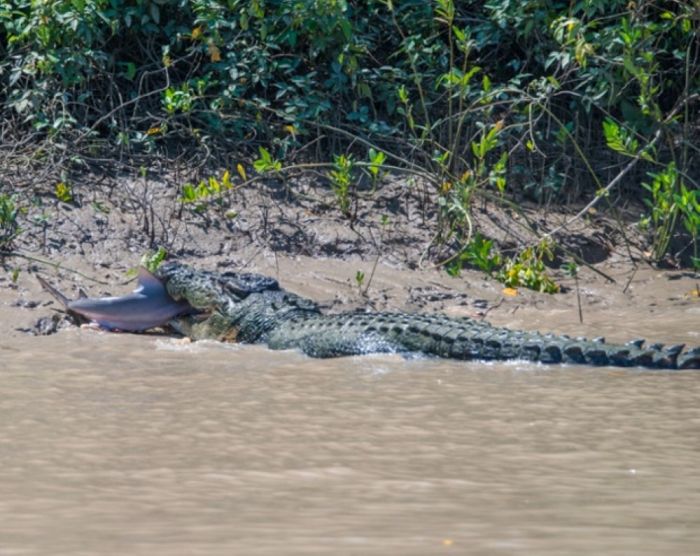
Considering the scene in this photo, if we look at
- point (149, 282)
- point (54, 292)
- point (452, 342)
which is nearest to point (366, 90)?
point (149, 282)

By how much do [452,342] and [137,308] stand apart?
1835 millimetres

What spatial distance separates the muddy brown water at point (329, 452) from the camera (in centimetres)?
339

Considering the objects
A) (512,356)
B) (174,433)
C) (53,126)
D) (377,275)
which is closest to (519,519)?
(174,433)

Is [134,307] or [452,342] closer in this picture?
[452,342]

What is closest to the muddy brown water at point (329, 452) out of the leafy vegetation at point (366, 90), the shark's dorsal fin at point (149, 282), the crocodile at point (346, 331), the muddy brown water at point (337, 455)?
the muddy brown water at point (337, 455)

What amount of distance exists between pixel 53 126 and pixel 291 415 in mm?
4435

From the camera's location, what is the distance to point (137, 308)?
7.32 meters

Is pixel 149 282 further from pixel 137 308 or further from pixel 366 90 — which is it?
pixel 366 90

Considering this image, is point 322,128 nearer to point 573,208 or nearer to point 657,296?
point 573,208

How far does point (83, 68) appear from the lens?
930 centimetres

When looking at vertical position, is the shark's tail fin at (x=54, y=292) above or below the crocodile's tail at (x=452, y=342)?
above

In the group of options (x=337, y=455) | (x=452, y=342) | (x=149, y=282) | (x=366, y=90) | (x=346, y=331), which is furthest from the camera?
(x=366, y=90)

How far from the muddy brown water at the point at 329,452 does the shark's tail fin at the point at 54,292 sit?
13 cm

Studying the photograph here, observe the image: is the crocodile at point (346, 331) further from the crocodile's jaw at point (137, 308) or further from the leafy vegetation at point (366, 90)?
the leafy vegetation at point (366, 90)
